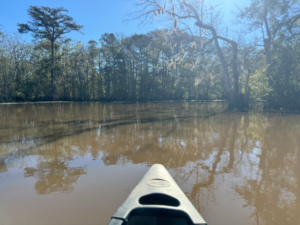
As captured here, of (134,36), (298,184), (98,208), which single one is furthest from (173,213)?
(134,36)

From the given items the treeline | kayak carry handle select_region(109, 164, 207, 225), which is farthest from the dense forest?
kayak carry handle select_region(109, 164, 207, 225)

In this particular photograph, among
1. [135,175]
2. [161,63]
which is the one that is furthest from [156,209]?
[161,63]

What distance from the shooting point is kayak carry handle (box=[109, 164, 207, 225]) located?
4.95 feet

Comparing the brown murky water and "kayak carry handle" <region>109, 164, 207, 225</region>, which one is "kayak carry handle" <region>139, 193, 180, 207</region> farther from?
the brown murky water

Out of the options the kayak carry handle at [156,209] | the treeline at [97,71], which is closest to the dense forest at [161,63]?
the treeline at [97,71]

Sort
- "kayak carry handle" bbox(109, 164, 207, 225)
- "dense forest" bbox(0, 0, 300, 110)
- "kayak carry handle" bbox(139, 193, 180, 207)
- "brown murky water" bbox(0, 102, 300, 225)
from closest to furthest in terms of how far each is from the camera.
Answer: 1. "kayak carry handle" bbox(109, 164, 207, 225)
2. "kayak carry handle" bbox(139, 193, 180, 207)
3. "brown murky water" bbox(0, 102, 300, 225)
4. "dense forest" bbox(0, 0, 300, 110)

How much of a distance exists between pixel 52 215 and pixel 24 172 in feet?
4.77

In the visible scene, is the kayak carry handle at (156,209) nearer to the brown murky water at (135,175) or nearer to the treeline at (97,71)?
the brown murky water at (135,175)

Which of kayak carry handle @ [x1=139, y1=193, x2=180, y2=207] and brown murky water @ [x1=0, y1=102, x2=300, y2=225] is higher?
kayak carry handle @ [x1=139, y1=193, x2=180, y2=207]

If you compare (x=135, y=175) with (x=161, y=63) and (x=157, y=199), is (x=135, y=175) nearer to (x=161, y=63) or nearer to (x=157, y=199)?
(x=157, y=199)

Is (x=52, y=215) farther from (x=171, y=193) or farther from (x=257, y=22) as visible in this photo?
(x=257, y=22)

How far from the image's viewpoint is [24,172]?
306cm

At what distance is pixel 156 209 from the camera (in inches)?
62.4

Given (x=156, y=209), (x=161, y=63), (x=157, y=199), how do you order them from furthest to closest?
(x=161, y=63), (x=157, y=199), (x=156, y=209)
